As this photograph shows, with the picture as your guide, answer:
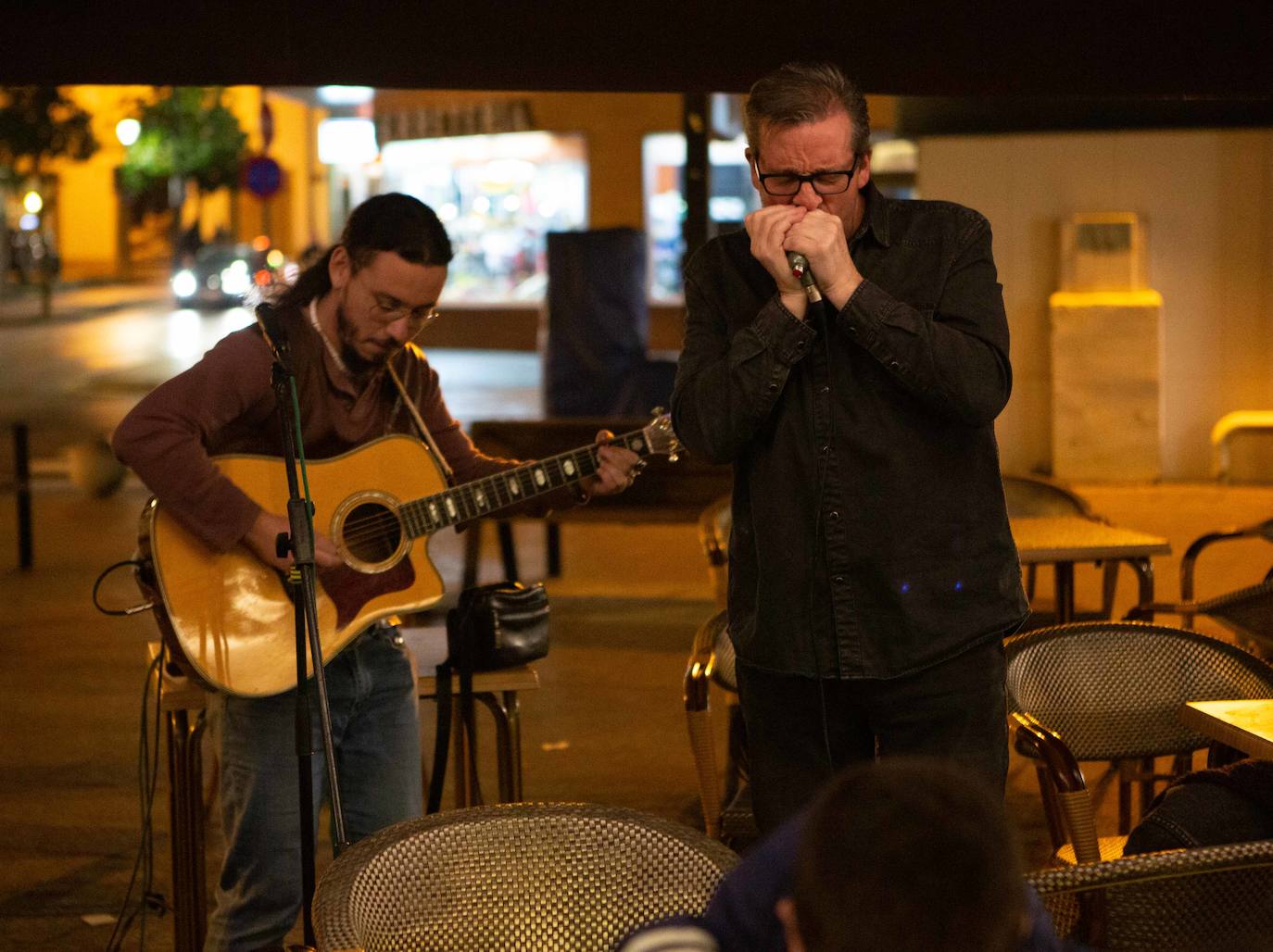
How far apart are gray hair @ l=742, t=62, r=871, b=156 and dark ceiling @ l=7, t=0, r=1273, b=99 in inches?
69.4

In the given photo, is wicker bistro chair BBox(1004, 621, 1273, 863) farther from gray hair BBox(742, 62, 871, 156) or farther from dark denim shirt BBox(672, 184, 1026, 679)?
gray hair BBox(742, 62, 871, 156)

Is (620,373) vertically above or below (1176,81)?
below

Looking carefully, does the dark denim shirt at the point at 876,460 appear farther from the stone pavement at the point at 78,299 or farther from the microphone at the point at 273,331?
the stone pavement at the point at 78,299

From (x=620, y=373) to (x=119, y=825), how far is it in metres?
A: 8.24

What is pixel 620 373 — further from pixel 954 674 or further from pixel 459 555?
pixel 954 674

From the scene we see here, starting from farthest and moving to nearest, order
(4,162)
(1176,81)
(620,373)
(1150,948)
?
(4,162)
(620,373)
(1176,81)
(1150,948)

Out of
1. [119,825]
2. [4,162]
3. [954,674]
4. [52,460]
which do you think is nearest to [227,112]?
[4,162]

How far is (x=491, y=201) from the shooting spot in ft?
89.1

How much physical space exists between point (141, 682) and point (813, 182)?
18.0 feet

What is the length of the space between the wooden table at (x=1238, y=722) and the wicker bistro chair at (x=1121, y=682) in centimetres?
51

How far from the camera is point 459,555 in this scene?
10344 mm

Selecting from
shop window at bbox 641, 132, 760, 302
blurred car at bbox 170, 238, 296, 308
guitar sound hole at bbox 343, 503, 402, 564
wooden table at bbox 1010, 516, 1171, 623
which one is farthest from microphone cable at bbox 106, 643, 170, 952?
blurred car at bbox 170, 238, 296, 308

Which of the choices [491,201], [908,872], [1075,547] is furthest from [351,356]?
[491,201]

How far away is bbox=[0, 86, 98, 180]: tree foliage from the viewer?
1417 inches
